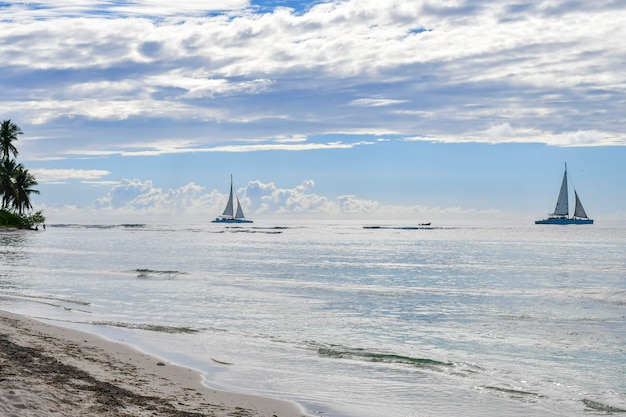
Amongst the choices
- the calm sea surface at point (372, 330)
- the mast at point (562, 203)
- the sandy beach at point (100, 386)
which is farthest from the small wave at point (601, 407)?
the mast at point (562, 203)

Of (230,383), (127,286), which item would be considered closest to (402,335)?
(230,383)

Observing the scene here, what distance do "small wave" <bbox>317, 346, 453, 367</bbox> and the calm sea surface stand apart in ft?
0.11

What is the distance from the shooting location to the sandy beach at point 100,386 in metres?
9.55

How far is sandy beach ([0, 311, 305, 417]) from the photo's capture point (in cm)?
955

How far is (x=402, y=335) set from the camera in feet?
70.5

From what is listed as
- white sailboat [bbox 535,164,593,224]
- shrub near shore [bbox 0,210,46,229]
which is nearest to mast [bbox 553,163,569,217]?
white sailboat [bbox 535,164,593,224]

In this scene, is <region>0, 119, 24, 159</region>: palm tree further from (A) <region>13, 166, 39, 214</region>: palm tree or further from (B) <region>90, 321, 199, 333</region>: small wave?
(B) <region>90, 321, 199, 333</region>: small wave

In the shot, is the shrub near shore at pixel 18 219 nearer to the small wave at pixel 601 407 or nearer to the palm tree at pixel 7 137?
the palm tree at pixel 7 137

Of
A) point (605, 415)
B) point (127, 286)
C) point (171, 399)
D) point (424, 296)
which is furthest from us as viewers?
point (127, 286)

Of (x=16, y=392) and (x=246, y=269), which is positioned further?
(x=246, y=269)

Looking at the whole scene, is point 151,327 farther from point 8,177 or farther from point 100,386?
point 8,177

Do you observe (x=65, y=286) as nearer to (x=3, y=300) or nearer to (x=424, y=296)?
(x=3, y=300)

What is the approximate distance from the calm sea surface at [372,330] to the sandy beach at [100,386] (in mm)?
921

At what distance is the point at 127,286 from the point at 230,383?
24.1 meters
